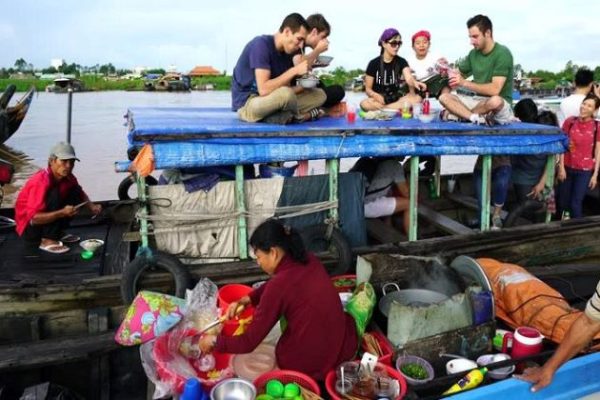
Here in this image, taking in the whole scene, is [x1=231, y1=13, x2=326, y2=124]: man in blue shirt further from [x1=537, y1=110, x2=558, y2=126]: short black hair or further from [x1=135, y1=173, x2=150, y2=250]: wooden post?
[x1=537, y1=110, x2=558, y2=126]: short black hair

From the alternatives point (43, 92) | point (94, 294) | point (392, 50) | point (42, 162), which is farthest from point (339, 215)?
point (43, 92)

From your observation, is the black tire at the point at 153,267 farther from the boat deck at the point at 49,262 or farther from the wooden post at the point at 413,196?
the wooden post at the point at 413,196

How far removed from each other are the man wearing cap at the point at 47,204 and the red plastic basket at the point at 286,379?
8.35 feet

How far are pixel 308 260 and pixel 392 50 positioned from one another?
3638 millimetres

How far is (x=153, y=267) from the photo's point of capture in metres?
3.54

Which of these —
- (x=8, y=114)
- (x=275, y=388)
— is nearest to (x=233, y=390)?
(x=275, y=388)

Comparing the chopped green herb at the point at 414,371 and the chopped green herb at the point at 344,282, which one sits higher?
the chopped green herb at the point at 344,282

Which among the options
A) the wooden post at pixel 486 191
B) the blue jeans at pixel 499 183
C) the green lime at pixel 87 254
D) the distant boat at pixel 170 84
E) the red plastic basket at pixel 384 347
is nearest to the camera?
the red plastic basket at pixel 384 347

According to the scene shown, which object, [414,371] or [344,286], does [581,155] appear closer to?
[344,286]

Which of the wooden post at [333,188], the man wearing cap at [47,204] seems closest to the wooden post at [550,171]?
the wooden post at [333,188]

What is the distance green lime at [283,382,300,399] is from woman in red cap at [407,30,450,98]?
145 inches

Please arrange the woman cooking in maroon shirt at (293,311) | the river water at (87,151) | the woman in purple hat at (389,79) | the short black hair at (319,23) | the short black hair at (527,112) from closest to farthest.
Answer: the woman cooking in maroon shirt at (293,311)
the short black hair at (319,23)
the woman in purple hat at (389,79)
the short black hair at (527,112)
the river water at (87,151)

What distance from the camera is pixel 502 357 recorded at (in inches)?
120

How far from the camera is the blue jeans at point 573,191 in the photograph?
5.25 meters
